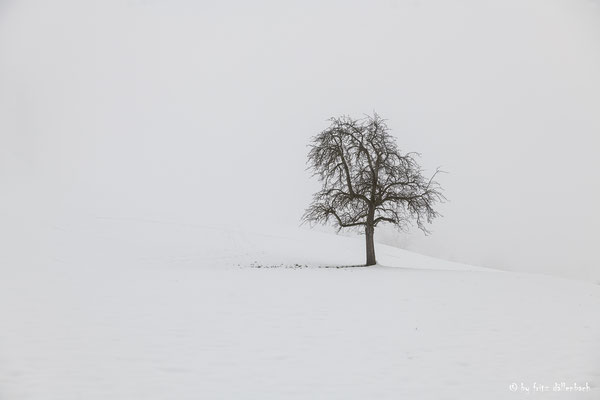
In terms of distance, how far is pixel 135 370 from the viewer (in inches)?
270

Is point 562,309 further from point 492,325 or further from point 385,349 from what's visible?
point 385,349

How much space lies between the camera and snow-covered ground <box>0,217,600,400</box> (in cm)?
652

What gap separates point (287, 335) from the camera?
8.99m

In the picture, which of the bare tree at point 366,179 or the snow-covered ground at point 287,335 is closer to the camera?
the snow-covered ground at point 287,335

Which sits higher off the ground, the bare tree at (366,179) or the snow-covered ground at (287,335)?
the bare tree at (366,179)

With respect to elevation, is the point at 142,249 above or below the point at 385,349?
above

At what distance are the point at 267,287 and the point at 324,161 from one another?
10290 millimetres

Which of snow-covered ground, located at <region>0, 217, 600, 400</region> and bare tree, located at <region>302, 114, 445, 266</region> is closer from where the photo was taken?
snow-covered ground, located at <region>0, 217, 600, 400</region>

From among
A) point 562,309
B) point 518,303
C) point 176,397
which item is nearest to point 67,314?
point 176,397

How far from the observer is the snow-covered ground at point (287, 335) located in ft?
21.4

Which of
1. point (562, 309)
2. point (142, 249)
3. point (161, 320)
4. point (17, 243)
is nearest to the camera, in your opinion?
point (161, 320)

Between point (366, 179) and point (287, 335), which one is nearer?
point (287, 335)

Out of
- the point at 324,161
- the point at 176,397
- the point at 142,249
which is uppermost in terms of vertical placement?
the point at 324,161

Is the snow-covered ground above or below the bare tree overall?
below
